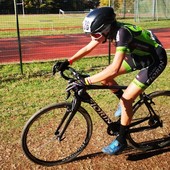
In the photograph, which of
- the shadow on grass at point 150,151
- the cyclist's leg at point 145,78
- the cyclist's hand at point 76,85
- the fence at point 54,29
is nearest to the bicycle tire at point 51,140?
the shadow on grass at point 150,151

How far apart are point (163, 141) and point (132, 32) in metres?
1.84

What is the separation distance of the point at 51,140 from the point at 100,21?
1787mm

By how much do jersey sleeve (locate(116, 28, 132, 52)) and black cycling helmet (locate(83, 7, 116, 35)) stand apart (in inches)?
6.5

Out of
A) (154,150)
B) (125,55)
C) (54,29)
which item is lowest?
(54,29)

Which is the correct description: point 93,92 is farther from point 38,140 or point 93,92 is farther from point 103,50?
point 103,50

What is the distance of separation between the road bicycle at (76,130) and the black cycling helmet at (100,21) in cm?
56

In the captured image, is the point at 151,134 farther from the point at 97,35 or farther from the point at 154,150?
the point at 97,35

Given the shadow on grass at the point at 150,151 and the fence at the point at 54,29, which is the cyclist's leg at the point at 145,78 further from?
the fence at the point at 54,29

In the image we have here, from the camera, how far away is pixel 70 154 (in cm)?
426

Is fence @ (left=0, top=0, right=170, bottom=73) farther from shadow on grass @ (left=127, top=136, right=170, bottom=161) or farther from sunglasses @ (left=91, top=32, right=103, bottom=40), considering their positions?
sunglasses @ (left=91, top=32, right=103, bottom=40)

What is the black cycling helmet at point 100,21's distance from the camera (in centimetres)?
352

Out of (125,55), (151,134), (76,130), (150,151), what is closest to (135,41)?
(125,55)

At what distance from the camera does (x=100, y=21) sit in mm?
3518

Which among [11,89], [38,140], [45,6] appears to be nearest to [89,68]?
[11,89]
